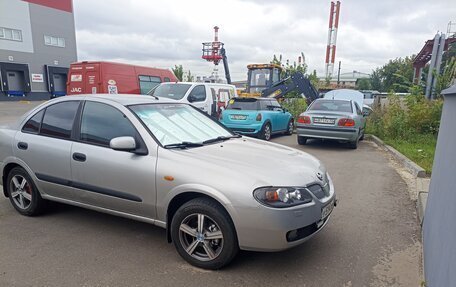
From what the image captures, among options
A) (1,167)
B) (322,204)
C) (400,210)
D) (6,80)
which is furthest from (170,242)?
(6,80)

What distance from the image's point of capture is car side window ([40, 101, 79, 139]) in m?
3.84

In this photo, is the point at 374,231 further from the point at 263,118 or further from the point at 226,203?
the point at 263,118

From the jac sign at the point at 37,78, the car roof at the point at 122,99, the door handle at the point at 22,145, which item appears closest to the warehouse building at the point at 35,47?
the jac sign at the point at 37,78

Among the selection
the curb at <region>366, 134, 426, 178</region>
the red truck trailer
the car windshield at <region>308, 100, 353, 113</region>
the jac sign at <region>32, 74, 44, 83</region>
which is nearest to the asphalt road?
the curb at <region>366, 134, 426, 178</region>

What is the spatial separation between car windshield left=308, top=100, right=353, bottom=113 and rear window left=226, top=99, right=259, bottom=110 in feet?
5.92

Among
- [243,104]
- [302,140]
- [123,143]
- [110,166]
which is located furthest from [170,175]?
[243,104]

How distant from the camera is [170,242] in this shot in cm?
330

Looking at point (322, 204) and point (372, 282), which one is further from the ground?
point (322, 204)

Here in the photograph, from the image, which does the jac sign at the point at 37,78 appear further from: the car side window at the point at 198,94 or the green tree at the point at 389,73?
the green tree at the point at 389,73

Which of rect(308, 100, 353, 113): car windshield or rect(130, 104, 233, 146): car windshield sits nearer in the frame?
rect(130, 104, 233, 146): car windshield

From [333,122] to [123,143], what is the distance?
285 inches

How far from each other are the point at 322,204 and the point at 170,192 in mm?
1443

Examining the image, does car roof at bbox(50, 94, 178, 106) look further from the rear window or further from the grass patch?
the rear window

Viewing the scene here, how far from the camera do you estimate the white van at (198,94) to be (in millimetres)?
10883
